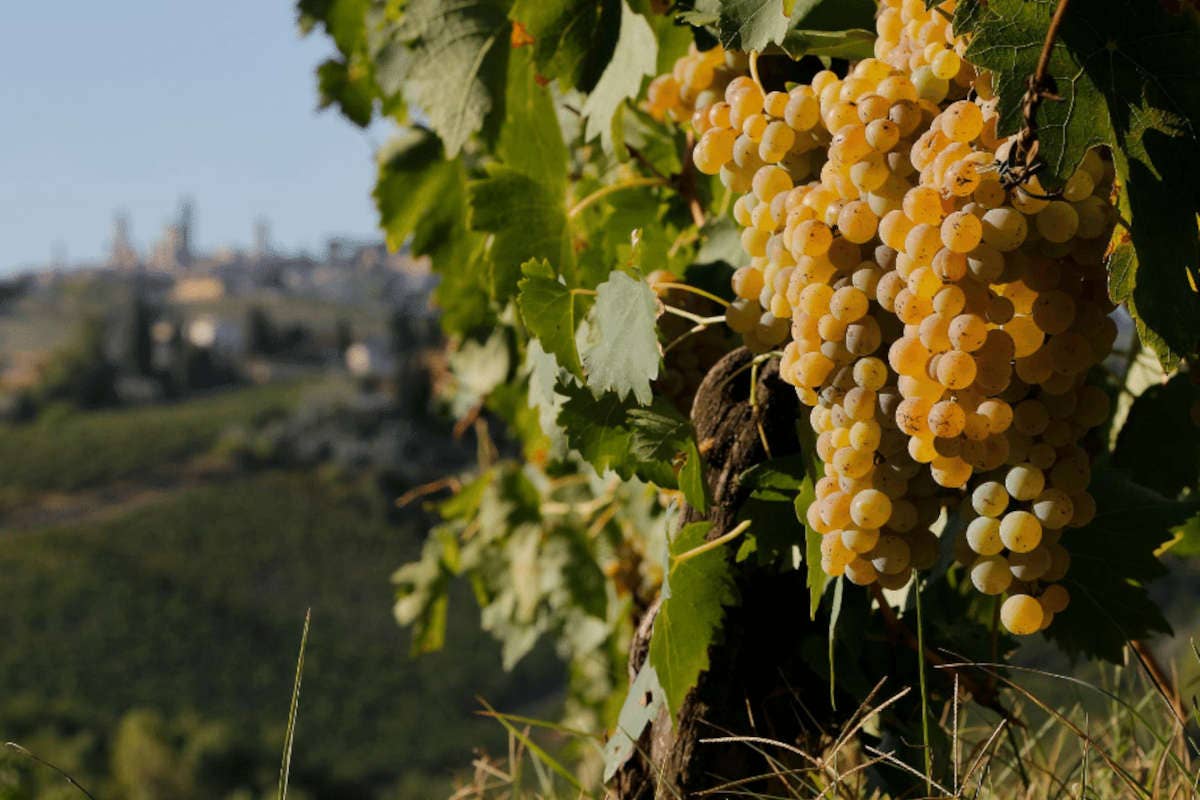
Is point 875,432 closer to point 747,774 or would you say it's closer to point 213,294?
point 747,774

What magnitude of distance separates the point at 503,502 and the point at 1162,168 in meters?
1.80

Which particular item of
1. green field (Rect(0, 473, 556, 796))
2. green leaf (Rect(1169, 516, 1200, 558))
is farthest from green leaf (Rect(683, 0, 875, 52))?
green field (Rect(0, 473, 556, 796))

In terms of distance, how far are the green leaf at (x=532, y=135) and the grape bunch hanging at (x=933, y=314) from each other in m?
0.59

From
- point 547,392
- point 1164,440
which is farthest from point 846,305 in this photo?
point 1164,440

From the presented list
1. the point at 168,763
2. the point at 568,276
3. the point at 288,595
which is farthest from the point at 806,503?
the point at 288,595

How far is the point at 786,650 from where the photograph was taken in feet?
4.18

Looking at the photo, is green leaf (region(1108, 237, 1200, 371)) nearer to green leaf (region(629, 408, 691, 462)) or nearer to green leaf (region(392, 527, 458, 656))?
green leaf (region(629, 408, 691, 462))

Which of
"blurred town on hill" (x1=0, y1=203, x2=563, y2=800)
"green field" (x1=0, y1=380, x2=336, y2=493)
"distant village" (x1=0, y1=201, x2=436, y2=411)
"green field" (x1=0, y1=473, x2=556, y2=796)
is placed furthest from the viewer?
"distant village" (x1=0, y1=201, x2=436, y2=411)

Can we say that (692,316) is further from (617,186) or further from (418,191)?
(418,191)

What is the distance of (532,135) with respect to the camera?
165cm

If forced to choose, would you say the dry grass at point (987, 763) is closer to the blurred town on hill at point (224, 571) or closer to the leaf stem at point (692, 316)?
the leaf stem at point (692, 316)

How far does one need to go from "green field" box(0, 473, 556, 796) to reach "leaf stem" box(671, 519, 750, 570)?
856 inches

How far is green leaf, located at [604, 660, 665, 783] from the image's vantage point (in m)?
1.25

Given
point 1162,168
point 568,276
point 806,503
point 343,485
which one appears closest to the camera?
point 1162,168
